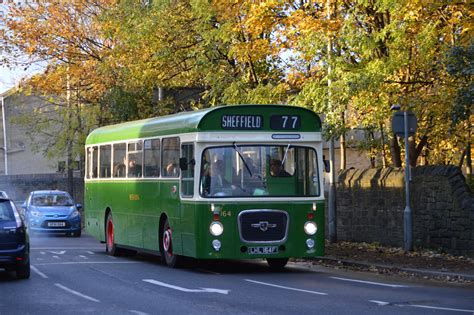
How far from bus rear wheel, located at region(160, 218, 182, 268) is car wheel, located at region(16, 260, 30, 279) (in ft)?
11.2

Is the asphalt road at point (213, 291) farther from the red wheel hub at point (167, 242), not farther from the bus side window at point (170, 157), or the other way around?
the bus side window at point (170, 157)

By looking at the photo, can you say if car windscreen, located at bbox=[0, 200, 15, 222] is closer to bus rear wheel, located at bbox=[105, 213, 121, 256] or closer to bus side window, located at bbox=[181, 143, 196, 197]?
bus side window, located at bbox=[181, 143, 196, 197]

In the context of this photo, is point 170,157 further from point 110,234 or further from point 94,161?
point 94,161

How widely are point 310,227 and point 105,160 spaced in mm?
7933

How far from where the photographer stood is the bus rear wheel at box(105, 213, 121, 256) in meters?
24.5

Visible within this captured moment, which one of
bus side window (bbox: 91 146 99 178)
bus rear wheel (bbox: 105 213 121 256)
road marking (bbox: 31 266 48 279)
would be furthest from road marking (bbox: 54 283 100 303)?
bus side window (bbox: 91 146 99 178)

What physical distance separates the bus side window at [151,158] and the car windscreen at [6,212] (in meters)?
4.08

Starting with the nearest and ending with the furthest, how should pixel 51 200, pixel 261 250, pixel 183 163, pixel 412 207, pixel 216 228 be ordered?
1. pixel 216 228
2. pixel 261 250
3. pixel 183 163
4. pixel 412 207
5. pixel 51 200

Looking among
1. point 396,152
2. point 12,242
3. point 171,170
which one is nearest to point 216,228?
point 171,170

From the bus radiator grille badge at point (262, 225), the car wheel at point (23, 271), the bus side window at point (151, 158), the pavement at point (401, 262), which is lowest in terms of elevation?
the pavement at point (401, 262)

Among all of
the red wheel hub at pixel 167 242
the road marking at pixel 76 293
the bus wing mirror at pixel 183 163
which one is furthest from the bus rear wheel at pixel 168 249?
the road marking at pixel 76 293

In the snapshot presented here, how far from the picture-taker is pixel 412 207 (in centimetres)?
2309

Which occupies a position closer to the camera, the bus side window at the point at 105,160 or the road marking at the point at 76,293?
the road marking at the point at 76,293

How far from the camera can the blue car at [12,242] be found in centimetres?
1673
